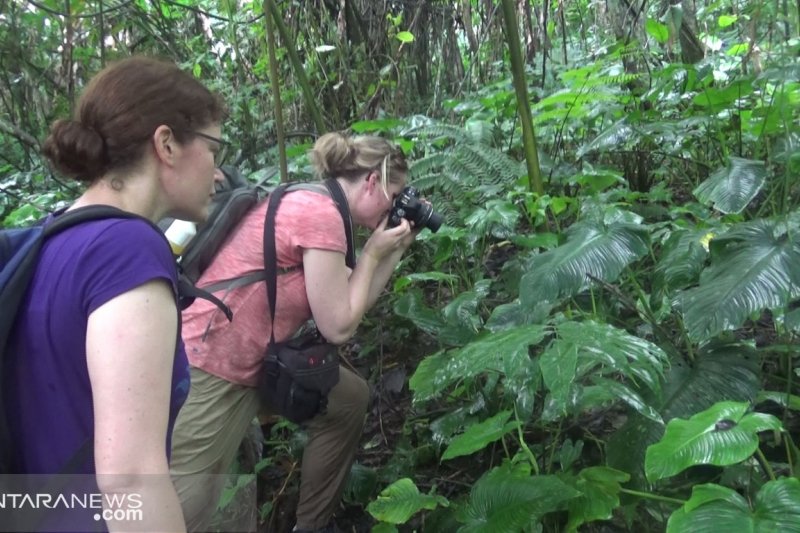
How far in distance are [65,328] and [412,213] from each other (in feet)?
4.84

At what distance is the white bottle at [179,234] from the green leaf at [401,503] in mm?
932

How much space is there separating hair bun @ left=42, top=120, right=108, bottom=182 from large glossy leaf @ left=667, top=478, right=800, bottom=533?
4.02 ft

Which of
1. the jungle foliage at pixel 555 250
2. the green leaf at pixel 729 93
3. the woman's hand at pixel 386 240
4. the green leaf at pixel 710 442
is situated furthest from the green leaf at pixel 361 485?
the green leaf at pixel 729 93

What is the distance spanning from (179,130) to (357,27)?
3.77 meters

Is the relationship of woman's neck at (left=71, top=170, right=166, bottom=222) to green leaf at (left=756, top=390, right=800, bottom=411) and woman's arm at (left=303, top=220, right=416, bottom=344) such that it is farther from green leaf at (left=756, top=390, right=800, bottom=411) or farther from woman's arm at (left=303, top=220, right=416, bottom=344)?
green leaf at (left=756, top=390, right=800, bottom=411)

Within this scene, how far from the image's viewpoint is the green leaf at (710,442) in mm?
1381

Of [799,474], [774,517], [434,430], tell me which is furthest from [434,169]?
[774,517]

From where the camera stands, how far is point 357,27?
191 inches

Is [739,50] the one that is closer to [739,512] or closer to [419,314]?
[419,314]

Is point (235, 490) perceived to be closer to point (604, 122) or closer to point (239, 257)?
point (239, 257)

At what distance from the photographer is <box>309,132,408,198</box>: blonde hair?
237 cm

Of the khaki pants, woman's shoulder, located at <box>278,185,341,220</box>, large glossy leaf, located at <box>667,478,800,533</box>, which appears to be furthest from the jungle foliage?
woman's shoulder, located at <box>278,185,341,220</box>

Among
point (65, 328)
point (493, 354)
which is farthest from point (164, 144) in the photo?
point (493, 354)

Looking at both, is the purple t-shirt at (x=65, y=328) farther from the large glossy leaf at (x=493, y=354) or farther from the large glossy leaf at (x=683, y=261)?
the large glossy leaf at (x=683, y=261)
